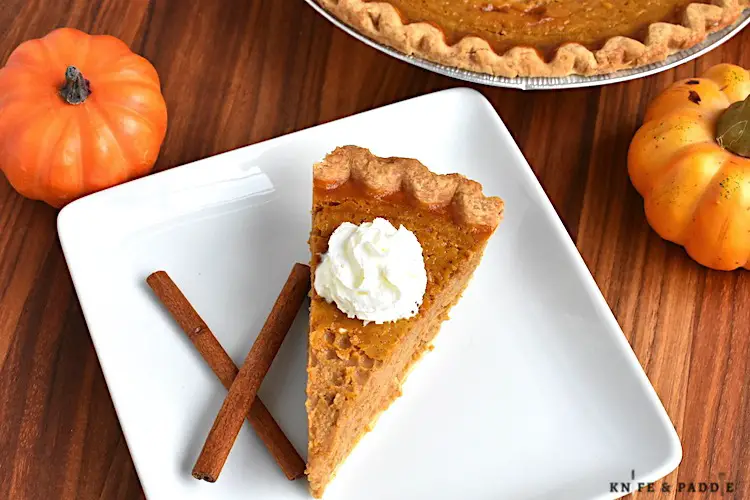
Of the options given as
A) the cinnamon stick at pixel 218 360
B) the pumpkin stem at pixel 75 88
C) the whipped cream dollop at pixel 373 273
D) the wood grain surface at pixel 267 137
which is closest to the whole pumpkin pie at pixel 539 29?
the wood grain surface at pixel 267 137

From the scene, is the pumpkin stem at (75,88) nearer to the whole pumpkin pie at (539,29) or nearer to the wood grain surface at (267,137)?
the wood grain surface at (267,137)

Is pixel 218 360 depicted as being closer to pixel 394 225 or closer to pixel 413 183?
pixel 394 225

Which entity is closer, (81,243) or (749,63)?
(81,243)

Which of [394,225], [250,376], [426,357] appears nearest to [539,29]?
[394,225]

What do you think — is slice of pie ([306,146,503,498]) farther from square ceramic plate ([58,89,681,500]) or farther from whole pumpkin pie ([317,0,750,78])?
whole pumpkin pie ([317,0,750,78])

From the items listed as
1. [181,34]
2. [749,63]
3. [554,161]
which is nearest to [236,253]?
[181,34]

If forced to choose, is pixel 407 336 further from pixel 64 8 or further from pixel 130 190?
pixel 64 8
